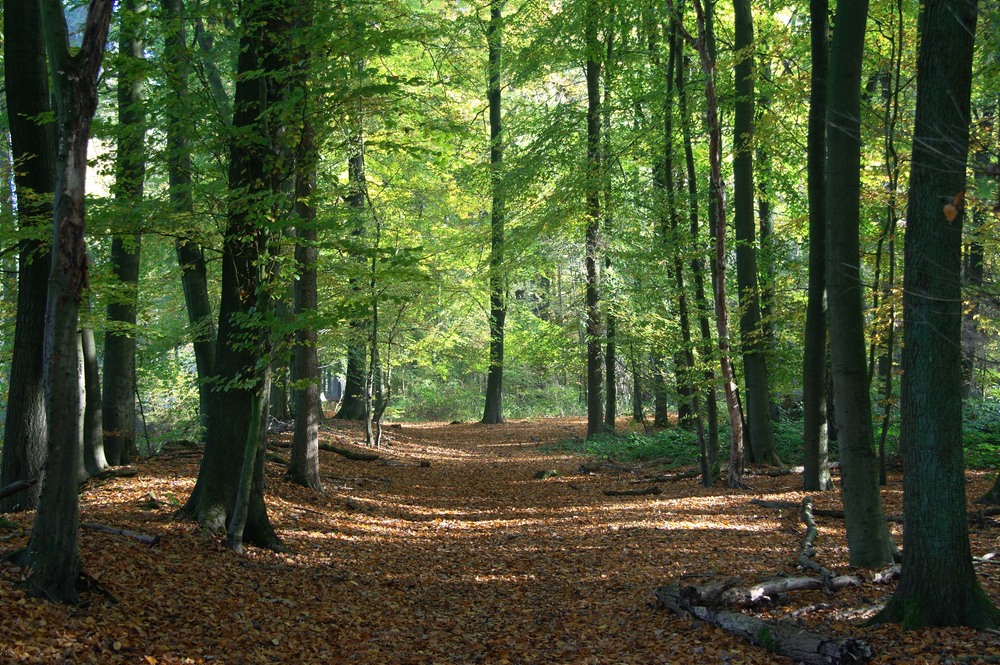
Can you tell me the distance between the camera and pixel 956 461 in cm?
461

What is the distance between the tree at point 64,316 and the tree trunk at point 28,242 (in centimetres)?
260

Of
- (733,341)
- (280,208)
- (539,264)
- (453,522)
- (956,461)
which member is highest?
(539,264)

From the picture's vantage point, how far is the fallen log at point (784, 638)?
438 cm

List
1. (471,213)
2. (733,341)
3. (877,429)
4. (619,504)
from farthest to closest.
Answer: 1. (471,213)
2. (877,429)
3. (733,341)
4. (619,504)

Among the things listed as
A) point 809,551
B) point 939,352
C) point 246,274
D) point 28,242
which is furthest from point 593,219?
point 939,352

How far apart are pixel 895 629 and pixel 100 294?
30.7 ft

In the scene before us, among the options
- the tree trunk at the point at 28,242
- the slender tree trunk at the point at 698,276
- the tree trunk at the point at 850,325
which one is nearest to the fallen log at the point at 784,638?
the tree trunk at the point at 850,325

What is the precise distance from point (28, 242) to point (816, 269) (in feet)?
32.2

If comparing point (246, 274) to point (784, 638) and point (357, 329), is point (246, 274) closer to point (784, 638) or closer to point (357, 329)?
point (784, 638)

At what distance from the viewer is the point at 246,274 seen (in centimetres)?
739

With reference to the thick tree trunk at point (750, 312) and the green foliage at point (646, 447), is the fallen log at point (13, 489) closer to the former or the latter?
the thick tree trunk at point (750, 312)

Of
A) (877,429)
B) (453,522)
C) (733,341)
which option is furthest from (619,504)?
(877,429)

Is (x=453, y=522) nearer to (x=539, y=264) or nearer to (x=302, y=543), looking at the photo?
(x=302, y=543)

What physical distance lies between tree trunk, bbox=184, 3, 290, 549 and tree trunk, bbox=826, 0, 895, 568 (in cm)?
517
